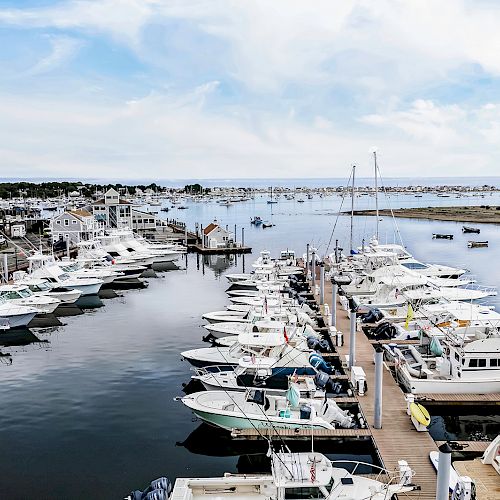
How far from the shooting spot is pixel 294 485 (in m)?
12.3

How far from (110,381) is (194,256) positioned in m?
42.7

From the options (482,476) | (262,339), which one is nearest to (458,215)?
(262,339)

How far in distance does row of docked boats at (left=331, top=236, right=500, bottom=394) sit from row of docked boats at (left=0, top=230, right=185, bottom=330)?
64.9 ft

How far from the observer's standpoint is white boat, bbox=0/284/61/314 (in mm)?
36219

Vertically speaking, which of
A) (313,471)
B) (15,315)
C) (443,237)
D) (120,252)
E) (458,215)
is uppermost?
(458,215)

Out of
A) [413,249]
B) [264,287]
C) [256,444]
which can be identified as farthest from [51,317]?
[413,249]

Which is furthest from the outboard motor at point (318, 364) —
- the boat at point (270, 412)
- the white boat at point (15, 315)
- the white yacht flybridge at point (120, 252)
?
the white yacht flybridge at point (120, 252)

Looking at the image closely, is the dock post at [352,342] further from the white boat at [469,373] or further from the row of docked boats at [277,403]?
the white boat at [469,373]

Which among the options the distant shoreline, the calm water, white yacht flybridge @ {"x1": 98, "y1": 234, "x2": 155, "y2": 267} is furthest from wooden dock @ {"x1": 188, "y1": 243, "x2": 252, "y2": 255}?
the distant shoreline

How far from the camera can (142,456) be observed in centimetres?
1800

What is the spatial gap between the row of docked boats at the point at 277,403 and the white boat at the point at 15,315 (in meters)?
11.5

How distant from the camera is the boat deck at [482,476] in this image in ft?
43.9

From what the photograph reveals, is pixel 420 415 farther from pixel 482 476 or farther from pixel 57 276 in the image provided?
pixel 57 276

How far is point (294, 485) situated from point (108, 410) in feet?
37.5
